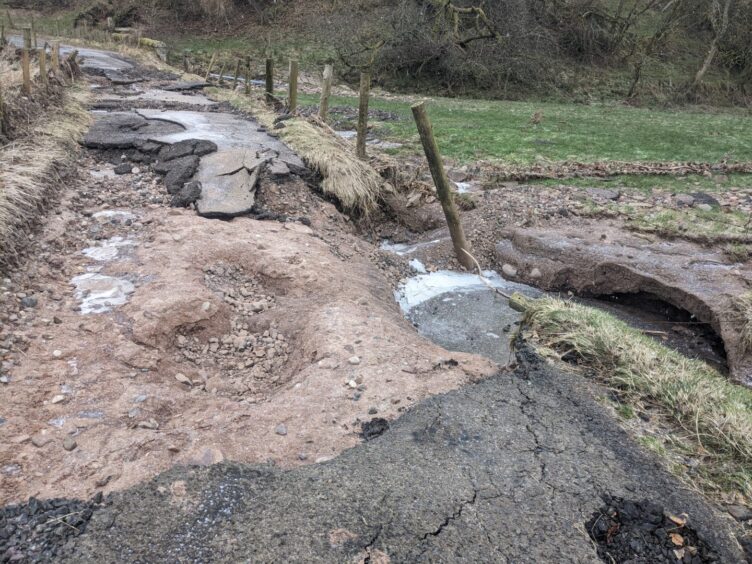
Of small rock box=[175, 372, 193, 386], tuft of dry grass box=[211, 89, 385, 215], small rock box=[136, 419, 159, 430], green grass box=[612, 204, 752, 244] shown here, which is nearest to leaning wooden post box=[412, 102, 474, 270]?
tuft of dry grass box=[211, 89, 385, 215]

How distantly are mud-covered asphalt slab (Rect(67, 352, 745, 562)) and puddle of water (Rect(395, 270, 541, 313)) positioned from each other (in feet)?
11.2

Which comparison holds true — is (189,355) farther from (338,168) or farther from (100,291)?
(338,168)

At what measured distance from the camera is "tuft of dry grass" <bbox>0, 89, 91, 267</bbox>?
4711 millimetres

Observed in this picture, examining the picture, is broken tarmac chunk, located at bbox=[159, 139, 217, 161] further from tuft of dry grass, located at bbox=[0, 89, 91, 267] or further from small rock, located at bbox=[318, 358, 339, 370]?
small rock, located at bbox=[318, 358, 339, 370]

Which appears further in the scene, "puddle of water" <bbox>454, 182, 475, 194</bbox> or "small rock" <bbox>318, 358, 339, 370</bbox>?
"puddle of water" <bbox>454, 182, 475, 194</bbox>

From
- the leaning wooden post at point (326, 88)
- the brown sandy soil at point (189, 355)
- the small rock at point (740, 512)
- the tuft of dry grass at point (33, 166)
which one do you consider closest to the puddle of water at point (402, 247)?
the brown sandy soil at point (189, 355)

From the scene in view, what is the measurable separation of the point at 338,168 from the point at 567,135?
7.36 metres

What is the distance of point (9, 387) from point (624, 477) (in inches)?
133

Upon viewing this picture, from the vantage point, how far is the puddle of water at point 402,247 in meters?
7.62

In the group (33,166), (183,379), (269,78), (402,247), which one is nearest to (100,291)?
(183,379)

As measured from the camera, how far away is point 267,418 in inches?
129

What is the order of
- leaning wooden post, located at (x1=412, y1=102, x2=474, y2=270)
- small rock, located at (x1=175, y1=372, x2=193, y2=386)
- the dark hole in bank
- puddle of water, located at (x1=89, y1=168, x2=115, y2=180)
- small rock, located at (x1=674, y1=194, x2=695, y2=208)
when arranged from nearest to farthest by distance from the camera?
small rock, located at (x1=175, y1=372, x2=193, y2=386) → the dark hole in bank → leaning wooden post, located at (x1=412, y1=102, x2=474, y2=270) → puddle of water, located at (x1=89, y1=168, x2=115, y2=180) → small rock, located at (x1=674, y1=194, x2=695, y2=208)

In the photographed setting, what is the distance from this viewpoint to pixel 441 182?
660 cm

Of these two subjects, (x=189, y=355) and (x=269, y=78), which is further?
(x=269, y=78)
